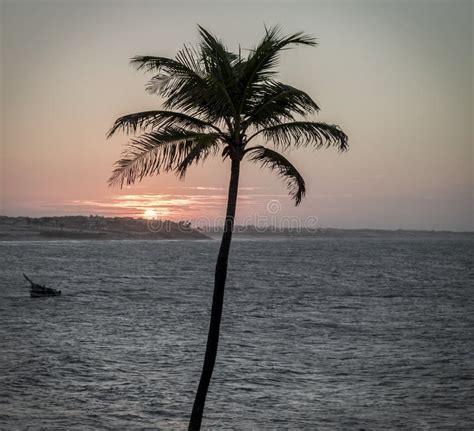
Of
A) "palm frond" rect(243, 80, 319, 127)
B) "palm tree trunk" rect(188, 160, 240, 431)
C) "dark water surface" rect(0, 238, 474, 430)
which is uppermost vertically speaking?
"palm frond" rect(243, 80, 319, 127)

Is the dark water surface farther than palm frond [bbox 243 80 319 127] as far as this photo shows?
Yes

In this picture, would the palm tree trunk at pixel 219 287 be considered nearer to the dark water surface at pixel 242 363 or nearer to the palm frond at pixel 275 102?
the palm frond at pixel 275 102

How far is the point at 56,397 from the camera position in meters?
25.2

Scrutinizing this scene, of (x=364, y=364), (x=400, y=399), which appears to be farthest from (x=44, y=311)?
(x=400, y=399)

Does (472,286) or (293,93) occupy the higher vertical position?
(293,93)

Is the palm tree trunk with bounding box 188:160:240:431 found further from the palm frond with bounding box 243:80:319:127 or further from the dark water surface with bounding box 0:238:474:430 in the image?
the dark water surface with bounding box 0:238:474:430

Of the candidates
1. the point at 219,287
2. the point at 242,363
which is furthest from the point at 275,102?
the point at 242,363

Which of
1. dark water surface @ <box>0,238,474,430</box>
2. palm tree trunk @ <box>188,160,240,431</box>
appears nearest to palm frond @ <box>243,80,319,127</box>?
palm tree trunk @ <box>188,160,240,431</box>

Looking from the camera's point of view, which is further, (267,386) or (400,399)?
(267,386)

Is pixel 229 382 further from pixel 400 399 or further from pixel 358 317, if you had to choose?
pixel 358 317

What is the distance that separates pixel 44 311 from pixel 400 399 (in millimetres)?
37039

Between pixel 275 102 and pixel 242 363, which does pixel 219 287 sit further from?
pixel 242 363

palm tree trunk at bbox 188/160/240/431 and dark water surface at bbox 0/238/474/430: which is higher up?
palm tree trunk at bbox 188/160/240/431

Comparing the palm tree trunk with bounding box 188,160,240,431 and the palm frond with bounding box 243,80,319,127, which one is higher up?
the palm frond with bounding box 243,80,319,127
